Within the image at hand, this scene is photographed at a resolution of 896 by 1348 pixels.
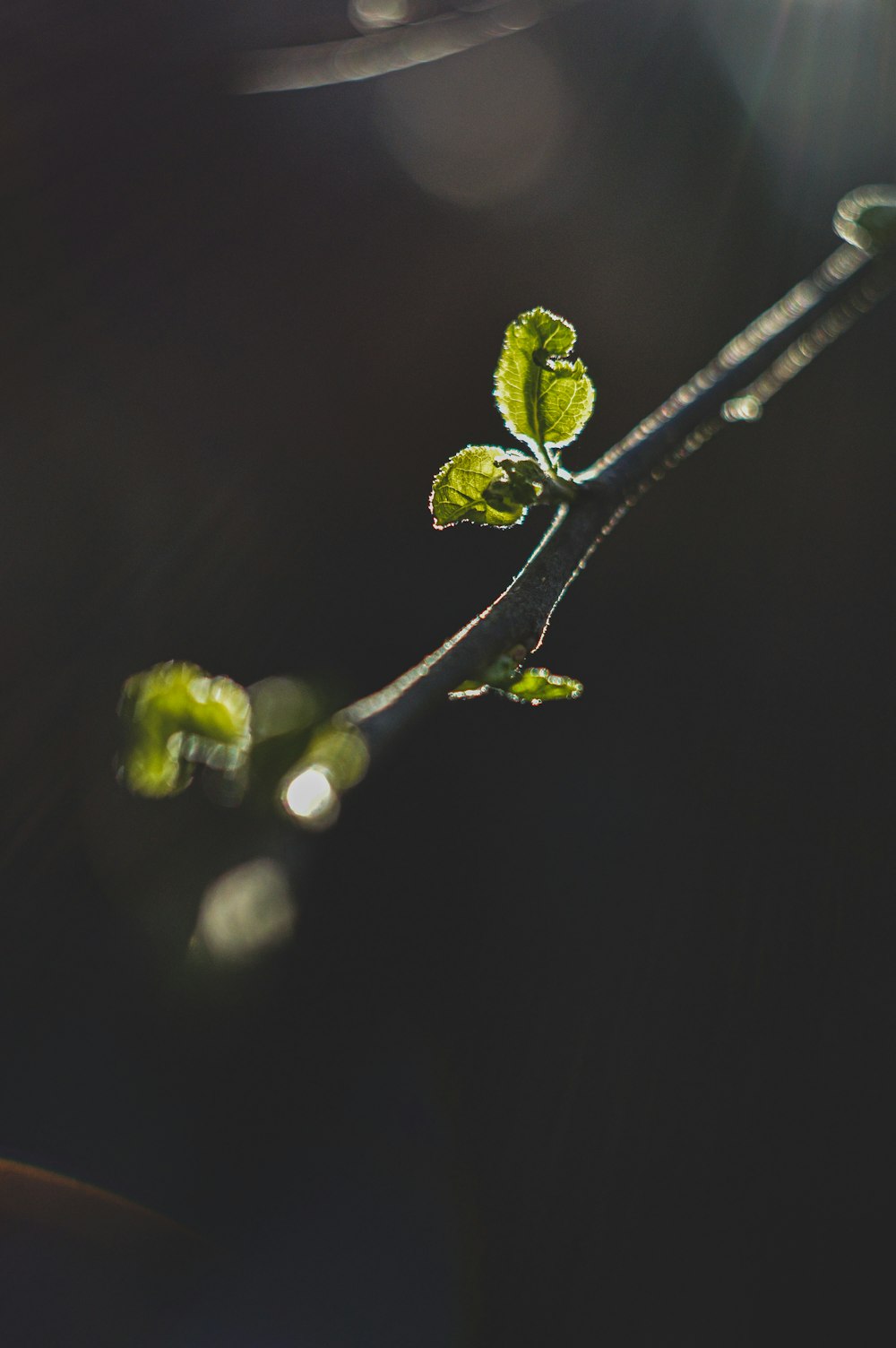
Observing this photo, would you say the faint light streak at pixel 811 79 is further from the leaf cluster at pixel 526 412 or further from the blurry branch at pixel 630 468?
the leaf cluster at pixel 526 412

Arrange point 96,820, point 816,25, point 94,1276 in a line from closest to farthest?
point 816,25
point 94,1276
point 96,820

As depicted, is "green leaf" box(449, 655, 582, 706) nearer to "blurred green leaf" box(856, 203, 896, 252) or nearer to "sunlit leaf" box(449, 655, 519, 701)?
"sunlit leaf" box(449, 655, 519, 701)

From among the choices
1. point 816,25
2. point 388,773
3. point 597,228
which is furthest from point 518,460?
point 597,228

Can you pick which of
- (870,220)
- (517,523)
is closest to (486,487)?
(517,523)

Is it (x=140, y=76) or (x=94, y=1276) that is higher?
(x=140, y=76)

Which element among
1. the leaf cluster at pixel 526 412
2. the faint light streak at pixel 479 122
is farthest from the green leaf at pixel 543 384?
the faint light streak at pixel 479 122

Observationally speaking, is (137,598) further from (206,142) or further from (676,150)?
(676,150)
